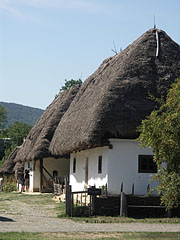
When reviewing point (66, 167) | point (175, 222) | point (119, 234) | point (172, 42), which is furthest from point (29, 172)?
point (119, 234)

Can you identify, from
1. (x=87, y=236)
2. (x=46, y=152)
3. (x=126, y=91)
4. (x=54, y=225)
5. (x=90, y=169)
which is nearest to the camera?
(x=87, y=236)

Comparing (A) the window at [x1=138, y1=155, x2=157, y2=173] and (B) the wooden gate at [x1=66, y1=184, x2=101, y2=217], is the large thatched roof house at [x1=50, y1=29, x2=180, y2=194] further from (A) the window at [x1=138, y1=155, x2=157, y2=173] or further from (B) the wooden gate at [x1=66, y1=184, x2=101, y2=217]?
(B) the wooden gate at [x1=66, y1=184, x2=101, y2=217]

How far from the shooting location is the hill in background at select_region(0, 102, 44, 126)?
15712 centimetres

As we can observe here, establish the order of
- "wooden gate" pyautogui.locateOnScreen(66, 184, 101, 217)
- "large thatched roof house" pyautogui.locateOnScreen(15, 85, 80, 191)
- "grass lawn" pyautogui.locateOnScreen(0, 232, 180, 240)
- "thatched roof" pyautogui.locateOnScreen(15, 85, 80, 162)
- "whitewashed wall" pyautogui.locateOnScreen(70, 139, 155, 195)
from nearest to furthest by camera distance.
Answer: "grass lawn" pyautogui.locateOnScreen(0, 232, 180, 240)
"wooden gate" pyautogui.locateOnScreen(66, 184, 101, 217)
"whitewashed wall" pyautogui.locateOnScreen(70, 139, 155, 195)
"thatched roof" pyautogui.locateOnScreen(15, 85, 80, 162)
"large thatched roof house" pyautogui.locateOnScreen(15, 85, 80, 191)

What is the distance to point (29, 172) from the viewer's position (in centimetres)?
3703

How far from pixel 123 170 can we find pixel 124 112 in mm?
2382

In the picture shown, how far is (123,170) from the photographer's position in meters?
20.1

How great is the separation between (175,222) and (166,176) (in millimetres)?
4758

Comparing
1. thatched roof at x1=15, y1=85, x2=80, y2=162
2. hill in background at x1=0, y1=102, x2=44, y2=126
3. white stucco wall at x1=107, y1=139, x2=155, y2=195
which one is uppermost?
hill in background at x1=0, y1=102, x2=44, y2=126

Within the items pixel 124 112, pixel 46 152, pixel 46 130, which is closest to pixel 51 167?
pixel 46 152

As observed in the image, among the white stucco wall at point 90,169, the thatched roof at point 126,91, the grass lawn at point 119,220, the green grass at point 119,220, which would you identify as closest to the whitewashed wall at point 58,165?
the white stucco wall at point 90,169

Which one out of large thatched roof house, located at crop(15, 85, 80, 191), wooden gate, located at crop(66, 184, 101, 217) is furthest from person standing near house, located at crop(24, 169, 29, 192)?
wooden gate, located at crop(66, 184, 101, 217)

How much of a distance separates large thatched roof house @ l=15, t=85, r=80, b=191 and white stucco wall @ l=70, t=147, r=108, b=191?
4.94 metres

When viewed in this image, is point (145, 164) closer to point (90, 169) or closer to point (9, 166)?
point (90, 169)
